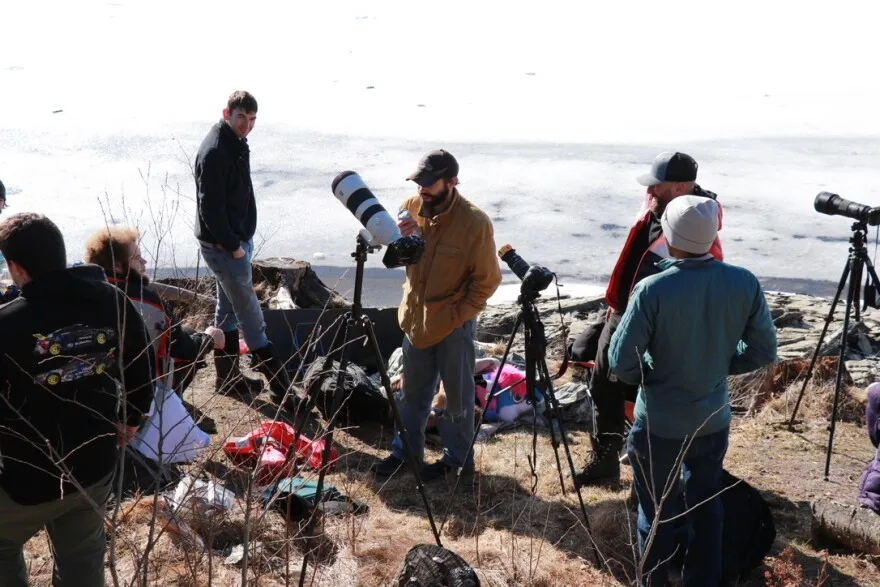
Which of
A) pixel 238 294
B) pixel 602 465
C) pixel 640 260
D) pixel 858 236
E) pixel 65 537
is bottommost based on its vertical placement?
pixel 602 465

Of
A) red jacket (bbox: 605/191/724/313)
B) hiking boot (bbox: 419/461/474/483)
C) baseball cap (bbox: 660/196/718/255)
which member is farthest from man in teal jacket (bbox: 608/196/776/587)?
hiking boot (bbox: 419/461/474/483)

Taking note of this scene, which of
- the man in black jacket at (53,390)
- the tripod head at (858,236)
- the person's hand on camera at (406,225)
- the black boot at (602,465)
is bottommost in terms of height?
the black boot at (602,465)

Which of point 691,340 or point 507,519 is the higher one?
point 691,340

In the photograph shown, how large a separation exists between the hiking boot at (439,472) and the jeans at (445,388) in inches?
0.8

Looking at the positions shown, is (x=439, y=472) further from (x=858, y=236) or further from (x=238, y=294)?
(x=858, y=236)

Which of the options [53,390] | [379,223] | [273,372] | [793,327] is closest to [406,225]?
[379,223]

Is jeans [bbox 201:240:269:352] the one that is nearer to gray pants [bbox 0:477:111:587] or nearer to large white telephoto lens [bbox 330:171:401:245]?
large white telephoto lens [bbox 330:171:401:245]

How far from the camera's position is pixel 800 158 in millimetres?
11562

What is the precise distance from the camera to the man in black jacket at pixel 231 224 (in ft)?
16.3

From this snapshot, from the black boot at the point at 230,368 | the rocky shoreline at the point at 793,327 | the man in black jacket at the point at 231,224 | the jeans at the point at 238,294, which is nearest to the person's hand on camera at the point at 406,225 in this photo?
the man in black jacket at the point at 231,224

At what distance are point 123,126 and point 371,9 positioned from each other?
6.77 metres

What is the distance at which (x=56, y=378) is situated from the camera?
2.54 meters

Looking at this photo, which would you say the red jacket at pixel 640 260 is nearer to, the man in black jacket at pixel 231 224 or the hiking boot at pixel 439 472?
the hiking boot at pixel 439 472

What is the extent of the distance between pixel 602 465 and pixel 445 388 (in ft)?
2.73
